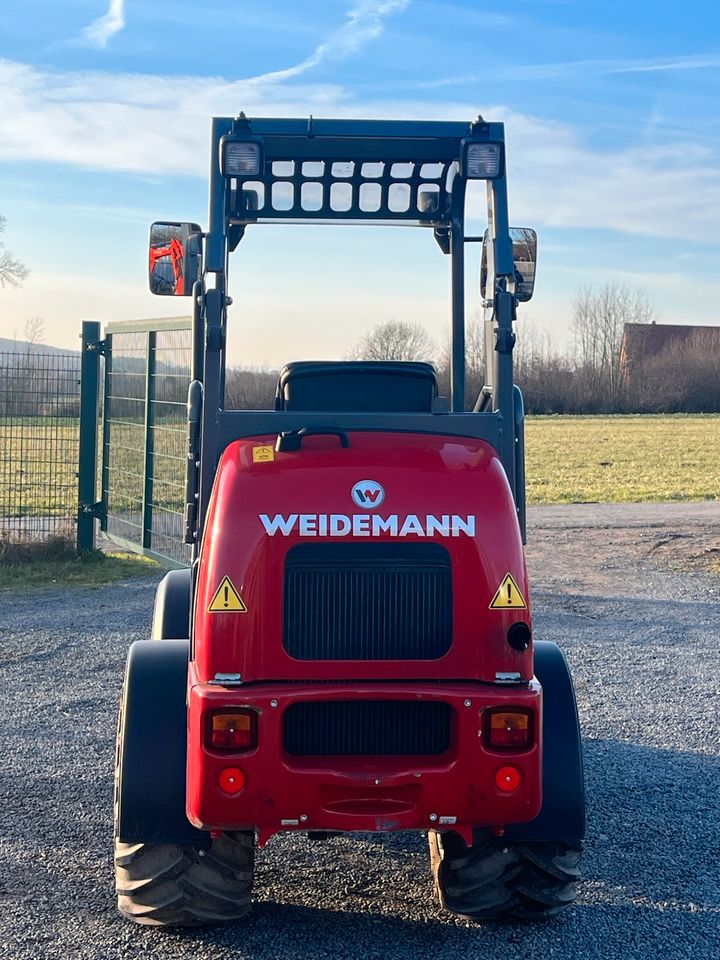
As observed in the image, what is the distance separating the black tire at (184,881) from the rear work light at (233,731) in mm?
518

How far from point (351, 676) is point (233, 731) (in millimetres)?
425

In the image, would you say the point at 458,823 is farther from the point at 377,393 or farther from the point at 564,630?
the point at 564,630

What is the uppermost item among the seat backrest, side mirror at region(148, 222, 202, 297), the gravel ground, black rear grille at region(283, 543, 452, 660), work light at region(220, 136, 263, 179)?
work light at region(220, 136, 263, 179)

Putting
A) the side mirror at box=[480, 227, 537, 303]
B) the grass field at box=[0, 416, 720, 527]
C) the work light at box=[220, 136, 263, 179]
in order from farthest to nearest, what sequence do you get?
the grass field at box=[0, 416, 720, 527]
the side mirror at box=[480, 227, 537, 303]
the work light at box=[220, 136, 263, 179]

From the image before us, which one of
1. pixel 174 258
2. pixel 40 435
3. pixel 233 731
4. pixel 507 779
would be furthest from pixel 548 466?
pixel 233 731

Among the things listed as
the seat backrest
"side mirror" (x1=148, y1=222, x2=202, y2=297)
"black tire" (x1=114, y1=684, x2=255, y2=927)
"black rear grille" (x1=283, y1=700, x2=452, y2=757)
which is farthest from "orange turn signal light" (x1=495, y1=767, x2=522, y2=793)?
"side mirror" (x1=148, y1=222, x2=202, y2=297)

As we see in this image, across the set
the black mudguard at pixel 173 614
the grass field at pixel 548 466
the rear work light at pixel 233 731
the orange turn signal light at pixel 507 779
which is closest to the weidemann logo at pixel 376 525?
the rear work light at pixel 233 731

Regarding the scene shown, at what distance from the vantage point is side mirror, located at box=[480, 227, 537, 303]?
186 inches

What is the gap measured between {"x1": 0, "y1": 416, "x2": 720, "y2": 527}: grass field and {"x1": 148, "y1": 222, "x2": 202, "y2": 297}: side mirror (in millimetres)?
6199

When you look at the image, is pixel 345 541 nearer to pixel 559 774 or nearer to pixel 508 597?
pixel 508 597

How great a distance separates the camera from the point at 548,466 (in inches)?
1064

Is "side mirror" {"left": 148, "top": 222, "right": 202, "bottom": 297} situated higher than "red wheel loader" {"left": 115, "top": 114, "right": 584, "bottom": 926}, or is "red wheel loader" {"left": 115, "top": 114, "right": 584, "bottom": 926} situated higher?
"side mirror" {"left": 148, "top": 222, "right": 202, "bottom": 297}

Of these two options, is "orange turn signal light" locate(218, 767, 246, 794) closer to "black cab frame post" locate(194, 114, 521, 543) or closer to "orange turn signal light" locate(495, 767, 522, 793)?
"orange turn signal light" locate(495, 767, 522, 793)

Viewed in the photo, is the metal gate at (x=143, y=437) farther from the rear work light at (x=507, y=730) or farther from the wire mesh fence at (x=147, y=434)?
the rear work light at (x=507, y=730)
